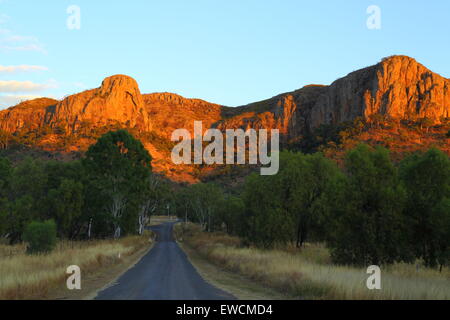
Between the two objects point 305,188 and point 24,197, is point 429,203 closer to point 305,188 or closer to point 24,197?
point 305,188

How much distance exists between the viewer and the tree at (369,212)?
2289cm

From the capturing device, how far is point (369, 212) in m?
23.8

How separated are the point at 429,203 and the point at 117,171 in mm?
34349

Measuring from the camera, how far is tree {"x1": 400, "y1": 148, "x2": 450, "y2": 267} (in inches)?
885

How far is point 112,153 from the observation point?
46.7m

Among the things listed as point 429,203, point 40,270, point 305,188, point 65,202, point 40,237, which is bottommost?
point 40,270

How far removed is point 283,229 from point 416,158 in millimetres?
12626

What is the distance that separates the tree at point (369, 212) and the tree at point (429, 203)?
1188 millimetres

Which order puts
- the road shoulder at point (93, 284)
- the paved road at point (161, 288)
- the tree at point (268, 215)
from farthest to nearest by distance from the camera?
the tree at point (268, 215) < the road shoulder at point (93, 284) < the paved road at point (161, 288)

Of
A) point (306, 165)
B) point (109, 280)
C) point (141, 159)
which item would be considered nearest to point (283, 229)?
point (306, 165)

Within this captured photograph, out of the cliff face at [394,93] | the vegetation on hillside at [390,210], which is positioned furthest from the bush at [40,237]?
the cliff face at [394,93]

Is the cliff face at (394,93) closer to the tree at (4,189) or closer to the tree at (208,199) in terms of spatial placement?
the tree at (208,199)

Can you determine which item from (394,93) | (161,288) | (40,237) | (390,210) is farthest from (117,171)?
(394,93)

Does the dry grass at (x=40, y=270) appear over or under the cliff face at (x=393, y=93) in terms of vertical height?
under
